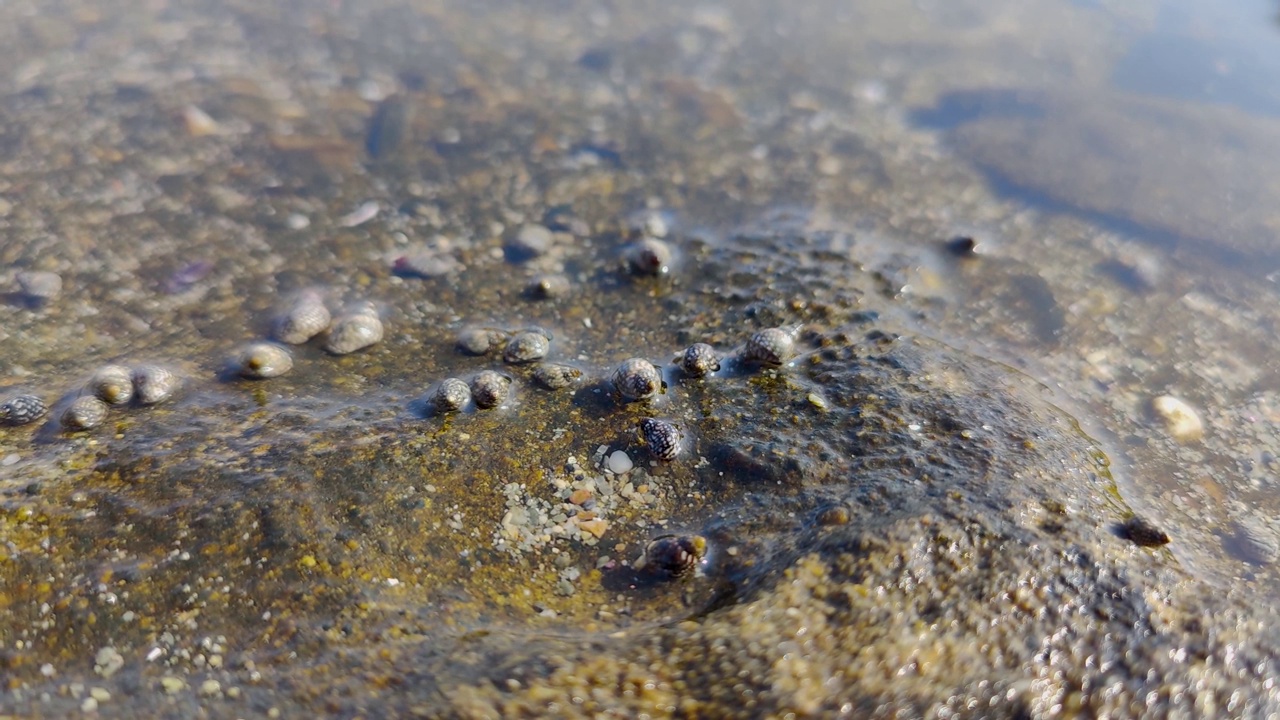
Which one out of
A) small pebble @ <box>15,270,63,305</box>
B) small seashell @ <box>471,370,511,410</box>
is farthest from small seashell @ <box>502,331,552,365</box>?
small pebble @ <box>15,270,63,305</box>

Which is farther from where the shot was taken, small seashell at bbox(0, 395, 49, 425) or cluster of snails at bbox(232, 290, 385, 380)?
cluster of snails at bbox(232, 290, 385, 380)

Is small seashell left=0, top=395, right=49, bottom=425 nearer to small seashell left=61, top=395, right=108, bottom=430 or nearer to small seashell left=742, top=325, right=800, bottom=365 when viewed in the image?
small seashell left=61, top=395, right=108, bottom=430

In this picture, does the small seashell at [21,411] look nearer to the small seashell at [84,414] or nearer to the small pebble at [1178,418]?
the small seashell at [84,414]

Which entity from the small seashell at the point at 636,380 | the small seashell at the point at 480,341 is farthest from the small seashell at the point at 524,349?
the small seashell at the point at 636,380

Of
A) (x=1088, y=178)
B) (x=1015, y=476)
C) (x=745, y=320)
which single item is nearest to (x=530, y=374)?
(x=745, y=320)

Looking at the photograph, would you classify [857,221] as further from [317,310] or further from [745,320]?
[317,310]

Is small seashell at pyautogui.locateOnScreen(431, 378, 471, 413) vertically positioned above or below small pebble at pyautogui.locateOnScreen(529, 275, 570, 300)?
above

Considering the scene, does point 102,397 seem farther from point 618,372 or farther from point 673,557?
point 673,557
